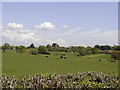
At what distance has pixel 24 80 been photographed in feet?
25.0

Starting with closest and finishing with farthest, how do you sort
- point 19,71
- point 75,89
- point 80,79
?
1. point 75,89
2. point 80,79
3. point 19,71

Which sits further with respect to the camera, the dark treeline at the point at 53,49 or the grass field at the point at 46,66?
the dark treeline at the point at 53,49

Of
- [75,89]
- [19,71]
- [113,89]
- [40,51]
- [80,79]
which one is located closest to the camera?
[75,89]

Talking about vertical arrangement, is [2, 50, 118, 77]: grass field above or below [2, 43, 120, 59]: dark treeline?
below

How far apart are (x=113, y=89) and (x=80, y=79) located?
1533 millimetres

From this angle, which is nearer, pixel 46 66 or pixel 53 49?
pixel 46 66

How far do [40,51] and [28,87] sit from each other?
51.7 ft

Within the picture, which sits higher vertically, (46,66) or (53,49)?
(53,49)

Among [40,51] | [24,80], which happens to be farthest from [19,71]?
[40,51]

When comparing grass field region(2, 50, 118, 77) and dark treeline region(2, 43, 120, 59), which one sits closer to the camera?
grass field region(2, 50, 118, 77)

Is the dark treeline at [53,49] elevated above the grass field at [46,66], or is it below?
above

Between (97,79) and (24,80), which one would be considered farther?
(97,79)

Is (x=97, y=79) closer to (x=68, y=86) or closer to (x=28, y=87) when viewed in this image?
(x=68, y=86)

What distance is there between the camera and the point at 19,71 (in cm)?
979
